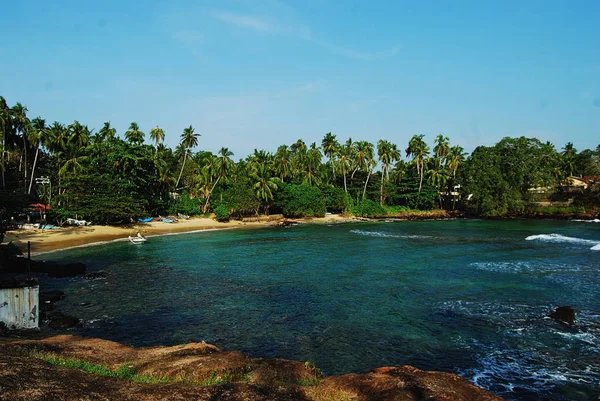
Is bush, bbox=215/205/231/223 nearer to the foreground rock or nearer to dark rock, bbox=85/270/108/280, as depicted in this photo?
dark rock, bbox=85/270/108/280

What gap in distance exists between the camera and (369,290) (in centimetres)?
2586

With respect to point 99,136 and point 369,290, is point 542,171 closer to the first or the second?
point 369,290

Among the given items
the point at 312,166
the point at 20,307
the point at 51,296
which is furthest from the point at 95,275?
the point at 312,166

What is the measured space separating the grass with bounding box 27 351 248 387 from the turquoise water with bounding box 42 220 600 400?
5.52 metres

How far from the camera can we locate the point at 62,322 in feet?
60.0

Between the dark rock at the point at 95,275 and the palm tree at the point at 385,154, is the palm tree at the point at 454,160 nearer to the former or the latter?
the palm tree at the point at 385,154

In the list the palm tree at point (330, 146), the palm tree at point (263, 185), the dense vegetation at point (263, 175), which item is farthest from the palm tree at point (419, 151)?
the palm tree at point (263, 185)

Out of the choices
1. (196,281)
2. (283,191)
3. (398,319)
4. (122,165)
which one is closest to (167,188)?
(122,165)

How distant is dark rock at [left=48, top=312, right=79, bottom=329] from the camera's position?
18.1 m

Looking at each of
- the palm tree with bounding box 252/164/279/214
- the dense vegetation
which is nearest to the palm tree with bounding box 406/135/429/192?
the dense vegetation

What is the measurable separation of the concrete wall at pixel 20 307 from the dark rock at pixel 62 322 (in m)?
1.26

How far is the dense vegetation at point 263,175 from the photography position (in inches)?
2277

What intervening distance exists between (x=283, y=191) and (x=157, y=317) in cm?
6037

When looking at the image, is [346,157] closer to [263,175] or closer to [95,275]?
[263,175]
